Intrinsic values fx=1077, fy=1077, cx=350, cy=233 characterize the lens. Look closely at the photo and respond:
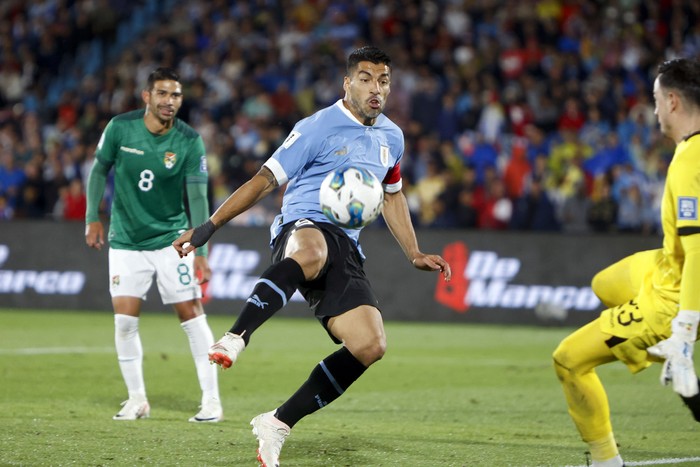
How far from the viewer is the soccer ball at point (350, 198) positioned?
6027 millimetres

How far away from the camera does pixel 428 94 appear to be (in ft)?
65.2

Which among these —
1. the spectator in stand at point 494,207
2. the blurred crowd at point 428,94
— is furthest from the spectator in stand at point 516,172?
the spectator in stand at point 494,207

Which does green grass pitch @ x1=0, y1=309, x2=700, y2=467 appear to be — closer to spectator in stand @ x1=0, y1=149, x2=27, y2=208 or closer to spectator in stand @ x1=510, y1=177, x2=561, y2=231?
spectator in stand @ x1=510, y1=177, x2=561, y2=231

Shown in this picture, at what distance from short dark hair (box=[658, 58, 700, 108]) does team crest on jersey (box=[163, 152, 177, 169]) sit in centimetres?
410

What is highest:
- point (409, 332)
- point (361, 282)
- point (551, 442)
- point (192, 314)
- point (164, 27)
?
point (164, 27)

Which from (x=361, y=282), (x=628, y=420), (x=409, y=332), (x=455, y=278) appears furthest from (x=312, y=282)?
(x=455, y=278)

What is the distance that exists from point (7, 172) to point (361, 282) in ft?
49.5

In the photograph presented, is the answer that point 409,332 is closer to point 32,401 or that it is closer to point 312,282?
point 32,401

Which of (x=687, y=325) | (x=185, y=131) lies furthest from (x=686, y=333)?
(x=185, y=131)

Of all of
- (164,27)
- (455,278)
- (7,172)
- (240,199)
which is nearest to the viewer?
(240,199)

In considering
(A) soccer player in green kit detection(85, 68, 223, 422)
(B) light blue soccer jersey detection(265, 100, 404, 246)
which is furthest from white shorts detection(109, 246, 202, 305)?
(B) light blue soccer jersey detection(265, 100, 404, 246)

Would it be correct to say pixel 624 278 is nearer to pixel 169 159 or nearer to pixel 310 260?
pixel 310 260

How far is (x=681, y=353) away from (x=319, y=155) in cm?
250

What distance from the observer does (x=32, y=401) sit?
852 cm
